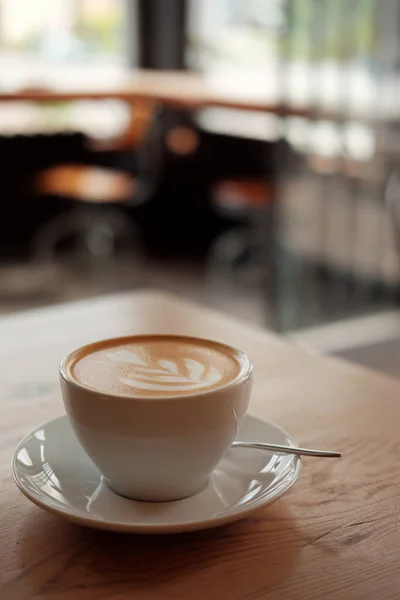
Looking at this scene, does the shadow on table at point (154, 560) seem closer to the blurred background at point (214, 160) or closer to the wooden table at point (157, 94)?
the blurred background at point (214, 160)

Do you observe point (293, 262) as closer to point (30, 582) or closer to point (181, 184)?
point (181, 184)

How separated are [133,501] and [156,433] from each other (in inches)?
2.5

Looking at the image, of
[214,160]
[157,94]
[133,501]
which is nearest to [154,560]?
[133,501]

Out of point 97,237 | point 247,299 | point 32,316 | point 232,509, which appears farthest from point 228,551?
point 97,237

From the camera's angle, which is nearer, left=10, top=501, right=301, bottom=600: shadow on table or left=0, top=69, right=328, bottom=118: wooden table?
left=10, top=501, right=301, bottom=600: shadow on table

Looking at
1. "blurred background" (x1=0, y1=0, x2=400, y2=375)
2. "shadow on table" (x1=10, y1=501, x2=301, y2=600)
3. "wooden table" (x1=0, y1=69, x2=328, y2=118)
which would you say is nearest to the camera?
"shadow on table" (x1=10, y1=501, x2=301, y2=600)

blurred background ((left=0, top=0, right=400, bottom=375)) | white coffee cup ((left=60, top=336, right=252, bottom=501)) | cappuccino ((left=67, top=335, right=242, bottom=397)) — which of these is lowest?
blurred background ((left=0, top=0, right=400, bottom=375))

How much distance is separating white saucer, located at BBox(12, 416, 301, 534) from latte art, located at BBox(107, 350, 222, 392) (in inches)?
3.1

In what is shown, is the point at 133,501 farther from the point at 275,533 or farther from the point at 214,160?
the point at 214,160

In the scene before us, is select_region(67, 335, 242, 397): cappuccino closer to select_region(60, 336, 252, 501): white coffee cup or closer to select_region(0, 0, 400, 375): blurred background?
select_region(60, 336, 252, 501): white coffee cup

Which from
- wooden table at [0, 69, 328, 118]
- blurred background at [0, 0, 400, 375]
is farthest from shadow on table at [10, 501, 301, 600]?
wooden table at [0, 69, 328, 118]

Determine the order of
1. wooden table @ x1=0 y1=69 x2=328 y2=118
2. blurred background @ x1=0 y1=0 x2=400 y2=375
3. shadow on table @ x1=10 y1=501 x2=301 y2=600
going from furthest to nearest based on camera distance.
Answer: wooden table @ x1=0 y1=69 x2=328 y2=118, blurred background @ x1=0 y1=0 x2=400 y2=375, shadow on table @ x1=10 y1=501 x2=301 y2=600

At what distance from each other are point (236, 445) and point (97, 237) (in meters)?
3.65

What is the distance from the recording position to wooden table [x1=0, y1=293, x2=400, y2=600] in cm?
54
